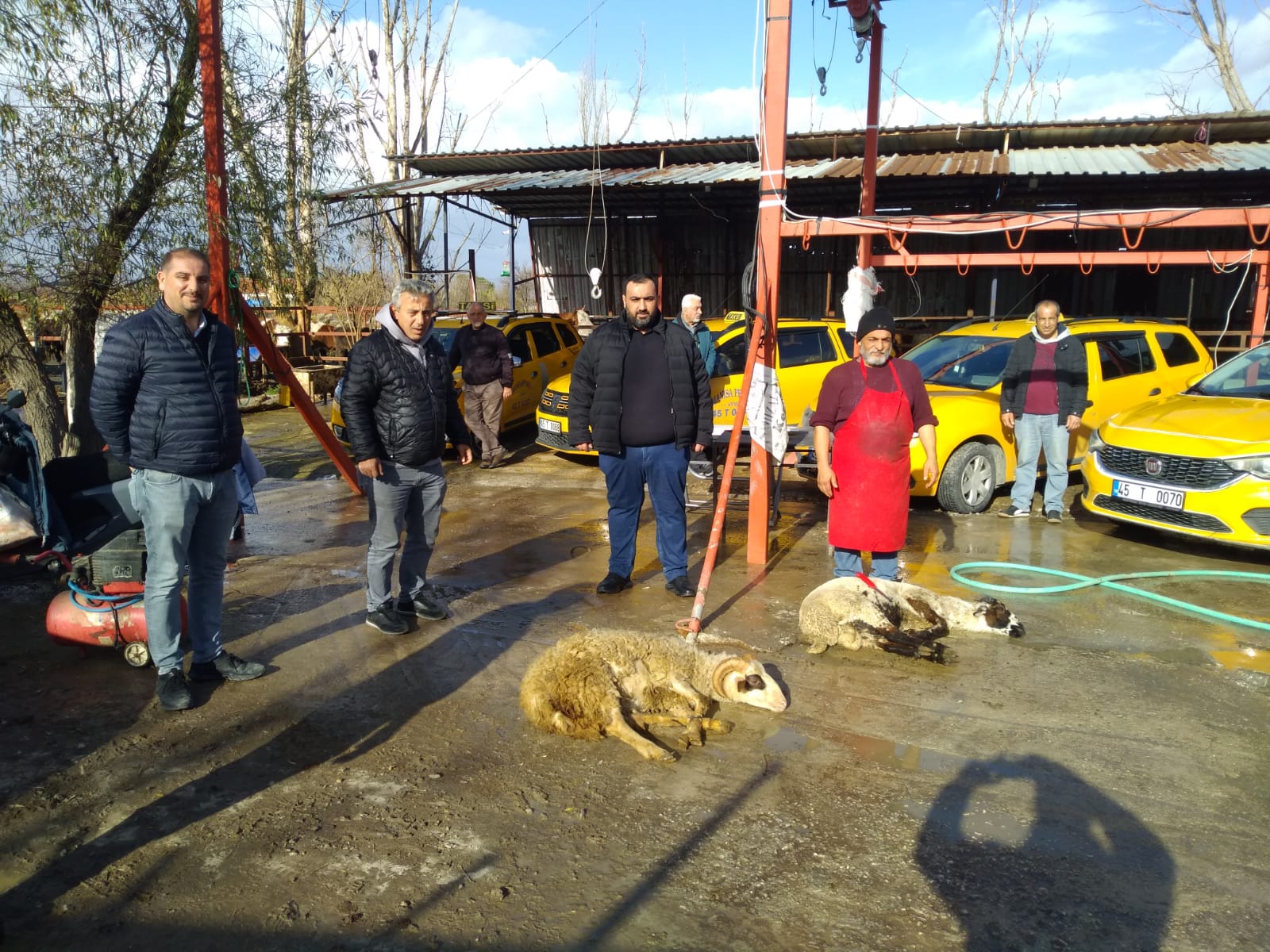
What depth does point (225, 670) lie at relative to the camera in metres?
4.50

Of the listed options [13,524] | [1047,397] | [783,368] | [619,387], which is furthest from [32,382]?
[1047,397]

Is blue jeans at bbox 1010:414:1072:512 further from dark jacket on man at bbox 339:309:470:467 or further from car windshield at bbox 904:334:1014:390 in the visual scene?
dark jacket on man at bbox 339:309:470:467

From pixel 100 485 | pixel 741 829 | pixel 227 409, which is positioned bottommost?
pixel 741 829

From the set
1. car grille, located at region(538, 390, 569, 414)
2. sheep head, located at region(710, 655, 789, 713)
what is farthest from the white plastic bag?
car grille, located at region(538, 390, 569, 414)

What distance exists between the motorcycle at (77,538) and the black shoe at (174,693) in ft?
1.67

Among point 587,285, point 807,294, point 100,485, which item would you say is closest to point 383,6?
point 587,285

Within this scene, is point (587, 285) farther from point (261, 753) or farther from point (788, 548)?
point (261, 753)

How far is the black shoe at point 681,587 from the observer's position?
5789mm

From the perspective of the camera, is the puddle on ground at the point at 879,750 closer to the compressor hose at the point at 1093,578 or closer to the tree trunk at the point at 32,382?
the compressor hose at the point at 1093,578

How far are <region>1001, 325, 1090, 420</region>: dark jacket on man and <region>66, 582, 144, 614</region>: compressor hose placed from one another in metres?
7.09

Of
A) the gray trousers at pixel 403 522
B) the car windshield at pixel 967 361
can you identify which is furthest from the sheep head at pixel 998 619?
the car windshield at pixel 967 361

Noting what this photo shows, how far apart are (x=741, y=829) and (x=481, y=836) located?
949 millimetres

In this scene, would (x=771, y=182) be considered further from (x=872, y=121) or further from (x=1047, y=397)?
(x=872, y=121)

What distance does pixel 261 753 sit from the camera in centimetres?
378
